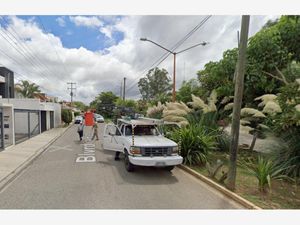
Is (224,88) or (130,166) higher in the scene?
(224,88)

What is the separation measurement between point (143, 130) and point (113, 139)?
1320mm

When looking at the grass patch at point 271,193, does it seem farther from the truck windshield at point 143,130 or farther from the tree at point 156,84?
the tree at point 156,84

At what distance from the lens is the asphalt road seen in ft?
16.3

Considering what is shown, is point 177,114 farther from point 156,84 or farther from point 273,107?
point 156,84

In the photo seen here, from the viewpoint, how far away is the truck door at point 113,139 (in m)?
8.81

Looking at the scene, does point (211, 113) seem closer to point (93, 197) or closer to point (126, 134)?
point (126, 134)

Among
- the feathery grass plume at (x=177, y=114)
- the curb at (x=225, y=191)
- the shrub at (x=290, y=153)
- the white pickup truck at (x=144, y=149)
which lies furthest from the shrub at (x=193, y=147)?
the shrub at (x=290, y=153)

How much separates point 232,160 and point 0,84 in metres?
32.7

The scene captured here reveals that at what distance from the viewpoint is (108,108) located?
62.7 meters

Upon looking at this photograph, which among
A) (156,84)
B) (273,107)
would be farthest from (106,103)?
(273,107)

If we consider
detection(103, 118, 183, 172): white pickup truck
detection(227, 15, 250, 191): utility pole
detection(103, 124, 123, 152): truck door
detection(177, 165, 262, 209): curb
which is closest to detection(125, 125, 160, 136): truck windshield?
detection(103, 118, 183, 172): white pickup truck

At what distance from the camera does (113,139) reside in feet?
30.1

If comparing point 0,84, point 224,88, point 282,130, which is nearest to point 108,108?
point 0,84

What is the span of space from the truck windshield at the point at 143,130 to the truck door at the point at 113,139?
0.43 metres
